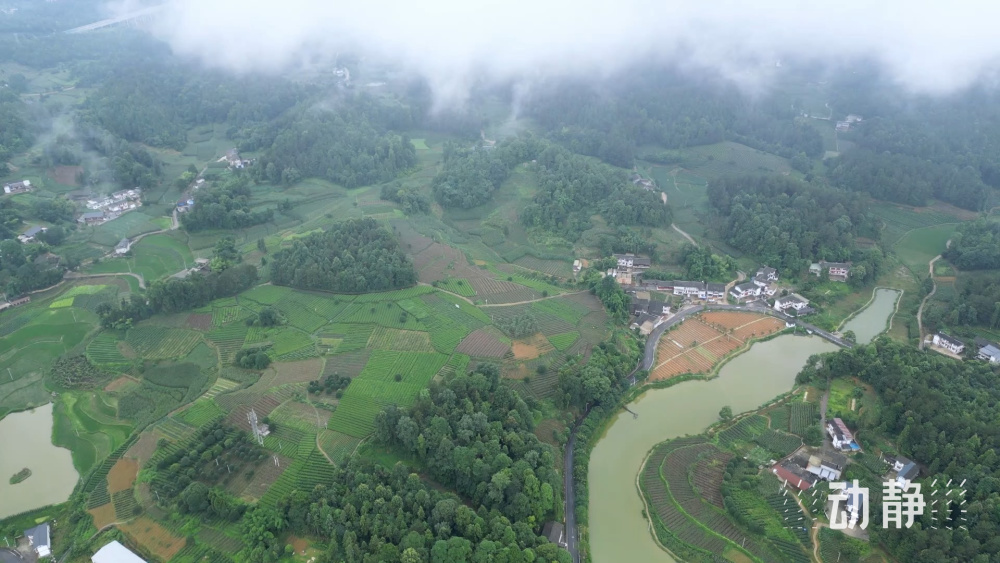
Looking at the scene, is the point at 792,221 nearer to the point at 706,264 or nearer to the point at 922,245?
the point at 706,264

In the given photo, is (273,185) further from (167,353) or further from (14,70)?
(14,70)

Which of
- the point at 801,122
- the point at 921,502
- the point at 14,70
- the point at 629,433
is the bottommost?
the point at 629,433

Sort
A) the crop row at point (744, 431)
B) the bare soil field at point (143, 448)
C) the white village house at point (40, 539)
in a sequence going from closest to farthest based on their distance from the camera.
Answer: the white village house at point (40, 539)
the bare soil field at point (143, 448)
the crop row at point (744, 431)

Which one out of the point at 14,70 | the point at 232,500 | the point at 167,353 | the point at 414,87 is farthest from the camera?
the point at 414,87

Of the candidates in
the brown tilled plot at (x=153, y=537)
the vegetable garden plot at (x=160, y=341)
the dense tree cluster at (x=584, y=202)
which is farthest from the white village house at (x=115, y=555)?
the dense tree cluster at (x=584, y=202)

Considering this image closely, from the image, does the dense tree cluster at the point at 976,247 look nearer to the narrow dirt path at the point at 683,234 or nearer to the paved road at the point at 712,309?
the paved road at the point at 712,309

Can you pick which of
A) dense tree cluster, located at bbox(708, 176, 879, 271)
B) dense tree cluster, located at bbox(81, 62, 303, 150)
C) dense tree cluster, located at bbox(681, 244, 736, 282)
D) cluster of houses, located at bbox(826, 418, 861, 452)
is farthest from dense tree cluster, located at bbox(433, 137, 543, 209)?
cluster of houses, located at bbox(826, 418, 861, 452)

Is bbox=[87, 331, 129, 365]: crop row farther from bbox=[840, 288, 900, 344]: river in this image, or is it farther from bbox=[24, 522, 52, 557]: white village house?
bbox=[840, 288, 900, 344]: river

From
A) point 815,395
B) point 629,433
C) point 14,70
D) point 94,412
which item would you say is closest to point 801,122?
point 815,395
